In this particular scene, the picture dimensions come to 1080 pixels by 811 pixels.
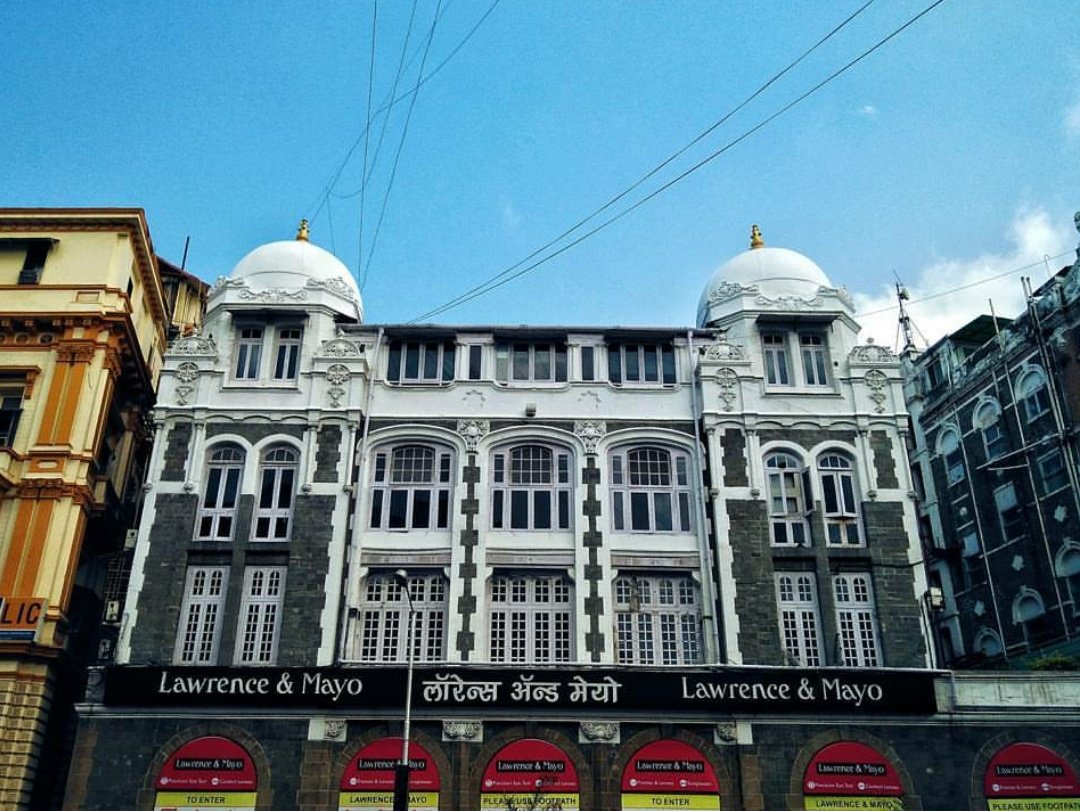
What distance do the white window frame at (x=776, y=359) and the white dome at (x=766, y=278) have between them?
150 cm

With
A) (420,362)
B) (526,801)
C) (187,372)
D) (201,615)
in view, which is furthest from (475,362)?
(526,801)

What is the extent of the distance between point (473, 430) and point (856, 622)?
582 inches

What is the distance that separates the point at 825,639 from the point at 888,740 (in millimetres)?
3581

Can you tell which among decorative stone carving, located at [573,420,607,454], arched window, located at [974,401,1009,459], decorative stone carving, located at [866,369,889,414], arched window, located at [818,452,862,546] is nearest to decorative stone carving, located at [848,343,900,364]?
decorative stone carving, located at [866,369,889,414]

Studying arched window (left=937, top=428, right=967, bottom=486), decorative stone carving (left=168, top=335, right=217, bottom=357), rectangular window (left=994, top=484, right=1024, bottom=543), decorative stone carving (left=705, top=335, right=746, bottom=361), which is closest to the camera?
decorative stone carving (left=168, top=335, right=217, bottom=357)

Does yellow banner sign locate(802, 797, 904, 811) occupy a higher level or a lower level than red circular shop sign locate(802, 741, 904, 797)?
lower

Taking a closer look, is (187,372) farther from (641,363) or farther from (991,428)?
(991,428)

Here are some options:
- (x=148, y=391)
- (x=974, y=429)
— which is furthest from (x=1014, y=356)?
(x=148, y=391)

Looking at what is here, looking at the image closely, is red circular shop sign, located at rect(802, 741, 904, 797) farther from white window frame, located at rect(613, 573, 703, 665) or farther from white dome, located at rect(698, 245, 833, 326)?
white dome, located at rect(698, 245, 833, 326)

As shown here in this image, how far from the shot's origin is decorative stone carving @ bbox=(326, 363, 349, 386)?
34875 millimetres

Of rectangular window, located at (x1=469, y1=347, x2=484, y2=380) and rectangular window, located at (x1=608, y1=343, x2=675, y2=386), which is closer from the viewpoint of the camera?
rectangular window, located at (x1=469, y1=347, x2=484, y2=380)

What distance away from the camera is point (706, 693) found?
29.6 meters

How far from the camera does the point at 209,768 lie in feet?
95.0

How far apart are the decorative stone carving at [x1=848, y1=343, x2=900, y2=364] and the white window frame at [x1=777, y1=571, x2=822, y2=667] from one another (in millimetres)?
8584
